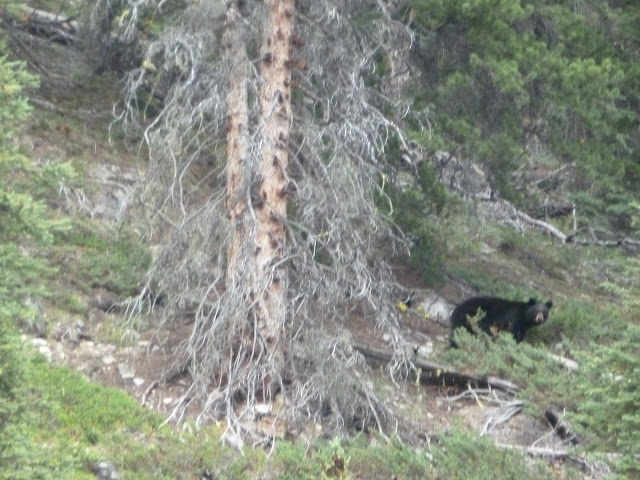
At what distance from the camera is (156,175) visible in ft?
37.3

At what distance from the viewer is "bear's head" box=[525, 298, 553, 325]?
13883mm

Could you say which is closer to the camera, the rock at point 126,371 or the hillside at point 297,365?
the hillside at point 297,365

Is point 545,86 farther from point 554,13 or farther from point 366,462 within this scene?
point 366,462

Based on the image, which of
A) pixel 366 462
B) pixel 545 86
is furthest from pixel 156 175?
pixel 545 86

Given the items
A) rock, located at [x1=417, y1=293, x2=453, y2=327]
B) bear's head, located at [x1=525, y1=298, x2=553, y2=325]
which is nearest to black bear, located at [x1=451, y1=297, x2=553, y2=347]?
bear's head, located at [x1=525, y1=298, x2=553, y2=325]

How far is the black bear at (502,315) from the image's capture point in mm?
13898

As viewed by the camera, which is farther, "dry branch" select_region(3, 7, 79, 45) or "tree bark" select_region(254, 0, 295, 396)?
"dry branch" select_region(3, 7, 79, 45)

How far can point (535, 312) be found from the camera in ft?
45.5

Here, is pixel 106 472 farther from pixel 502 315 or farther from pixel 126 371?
pixel 502 315

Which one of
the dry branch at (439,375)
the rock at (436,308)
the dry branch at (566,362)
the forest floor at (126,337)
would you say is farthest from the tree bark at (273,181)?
the rock at (436,308)

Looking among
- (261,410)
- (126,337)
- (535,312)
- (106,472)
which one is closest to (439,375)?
(535,312)

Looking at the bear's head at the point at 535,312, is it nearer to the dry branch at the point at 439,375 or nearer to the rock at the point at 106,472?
the dry branch at the point at 439,375

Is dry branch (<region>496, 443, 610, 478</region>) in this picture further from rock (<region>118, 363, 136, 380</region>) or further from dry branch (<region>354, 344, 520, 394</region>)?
rock (<region>118, 363, 136, 380</region>)

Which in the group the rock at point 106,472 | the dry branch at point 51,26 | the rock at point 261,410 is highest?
the dry branch at point 51,26
